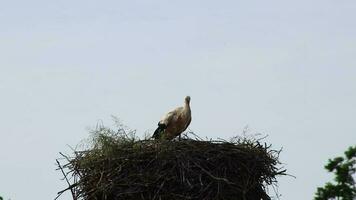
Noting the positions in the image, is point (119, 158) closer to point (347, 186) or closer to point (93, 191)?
point (93, 191)

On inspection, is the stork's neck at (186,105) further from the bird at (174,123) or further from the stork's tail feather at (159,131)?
the stork's tail feather at (159,131)

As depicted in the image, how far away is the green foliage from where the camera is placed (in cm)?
1798

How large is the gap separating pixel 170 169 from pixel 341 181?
317 centimetres

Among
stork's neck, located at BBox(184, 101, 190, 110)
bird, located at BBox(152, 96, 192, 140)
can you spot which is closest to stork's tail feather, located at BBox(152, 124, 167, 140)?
bird, located at BBox(152, 96, 192, 140)

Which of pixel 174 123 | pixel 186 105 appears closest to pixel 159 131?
pixel 174 123

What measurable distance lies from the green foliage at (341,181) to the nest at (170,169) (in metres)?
2.59

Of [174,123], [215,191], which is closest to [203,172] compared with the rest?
[215,191]

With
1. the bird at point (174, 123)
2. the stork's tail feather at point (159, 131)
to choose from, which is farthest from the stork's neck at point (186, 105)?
the stork's tail feather at point (159, 131)

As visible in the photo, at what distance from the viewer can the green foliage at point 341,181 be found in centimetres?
1798

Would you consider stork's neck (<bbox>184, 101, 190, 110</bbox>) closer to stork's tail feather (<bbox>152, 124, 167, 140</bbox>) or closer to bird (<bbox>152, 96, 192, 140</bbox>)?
bird (<bbox>152, 96, 192, 140</bbox>)

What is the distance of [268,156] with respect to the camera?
70.0 ft

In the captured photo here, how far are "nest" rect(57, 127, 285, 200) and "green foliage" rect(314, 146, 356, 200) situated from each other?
102 inches

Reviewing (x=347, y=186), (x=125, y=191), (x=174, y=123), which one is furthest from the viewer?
(x=174, y=123)

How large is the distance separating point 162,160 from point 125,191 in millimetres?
625
